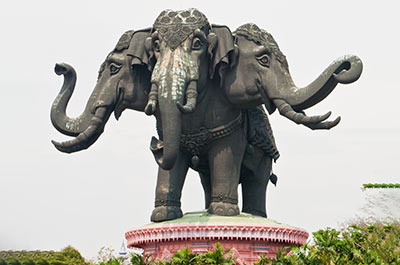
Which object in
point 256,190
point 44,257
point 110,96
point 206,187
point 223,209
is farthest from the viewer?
point 44,257

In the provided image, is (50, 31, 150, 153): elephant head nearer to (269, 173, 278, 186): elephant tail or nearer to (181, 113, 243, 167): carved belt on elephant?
(181, 113, 243, 167): carved belt on elephant

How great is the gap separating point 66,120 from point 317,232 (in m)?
4.16

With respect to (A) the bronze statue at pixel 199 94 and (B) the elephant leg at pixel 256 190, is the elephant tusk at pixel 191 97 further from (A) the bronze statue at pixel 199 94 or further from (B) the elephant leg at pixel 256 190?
(B) the elephant leg at pixel 256 190

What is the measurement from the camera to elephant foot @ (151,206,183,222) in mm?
8695

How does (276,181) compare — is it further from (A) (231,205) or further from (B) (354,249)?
(B) (354,249)

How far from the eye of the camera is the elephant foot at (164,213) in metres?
8.70

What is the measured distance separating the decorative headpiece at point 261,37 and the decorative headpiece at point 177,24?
23.2 inches

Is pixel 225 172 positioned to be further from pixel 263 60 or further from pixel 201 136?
pixel 263 60

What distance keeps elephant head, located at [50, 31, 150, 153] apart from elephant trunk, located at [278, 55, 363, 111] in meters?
1.92

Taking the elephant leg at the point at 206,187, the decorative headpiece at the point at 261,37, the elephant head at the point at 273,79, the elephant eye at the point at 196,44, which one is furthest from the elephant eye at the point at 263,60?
the elephant leg at the point at 206,187

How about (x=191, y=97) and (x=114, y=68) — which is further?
(x=114, y=68)

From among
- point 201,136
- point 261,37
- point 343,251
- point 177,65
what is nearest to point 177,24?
point 177,65

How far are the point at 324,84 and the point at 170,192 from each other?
8.25 feet

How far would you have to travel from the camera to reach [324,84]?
27.5 feet
